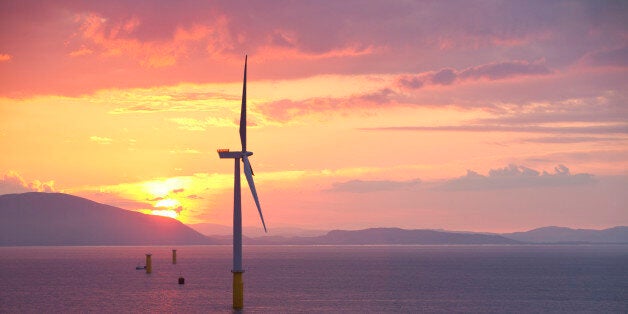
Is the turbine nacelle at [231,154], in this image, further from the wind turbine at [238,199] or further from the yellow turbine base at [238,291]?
the yellow turbine base at [238,291]

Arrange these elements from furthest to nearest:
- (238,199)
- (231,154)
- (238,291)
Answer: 1. (238,291)
2. (231,154)
3. (238,199)

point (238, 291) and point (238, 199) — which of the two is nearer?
point (238, 199)

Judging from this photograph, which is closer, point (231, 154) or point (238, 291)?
point (231, 154)

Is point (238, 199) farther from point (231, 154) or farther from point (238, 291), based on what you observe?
point (238, 291)

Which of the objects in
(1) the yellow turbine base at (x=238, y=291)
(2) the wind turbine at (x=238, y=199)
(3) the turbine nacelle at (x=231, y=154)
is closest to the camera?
(2) the wind turbine at (x=238, y=199)

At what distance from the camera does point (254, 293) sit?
146m

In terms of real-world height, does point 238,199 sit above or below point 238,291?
above

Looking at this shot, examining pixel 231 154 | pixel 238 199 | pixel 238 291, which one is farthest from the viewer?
pixel 238 291

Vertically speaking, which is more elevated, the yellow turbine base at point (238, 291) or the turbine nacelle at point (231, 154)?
the turbine nacelle at point (231, 154)

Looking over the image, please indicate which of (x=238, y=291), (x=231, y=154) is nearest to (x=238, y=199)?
(x=231, y=154)

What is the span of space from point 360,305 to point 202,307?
2311cm

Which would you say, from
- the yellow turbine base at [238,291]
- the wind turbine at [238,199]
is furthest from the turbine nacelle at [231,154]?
the yellow turbine base at [238,291]

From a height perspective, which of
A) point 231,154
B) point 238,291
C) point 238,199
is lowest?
point 238,291

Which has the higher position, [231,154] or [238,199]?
[231,154]
